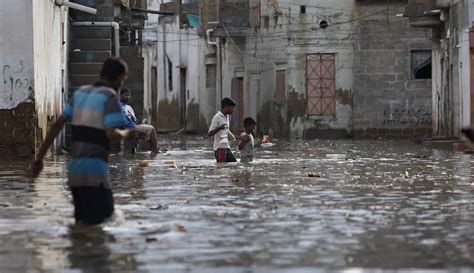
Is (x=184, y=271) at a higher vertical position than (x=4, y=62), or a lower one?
lower

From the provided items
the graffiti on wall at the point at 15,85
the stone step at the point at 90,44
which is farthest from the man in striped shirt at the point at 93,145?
the stone step at the point at 90,44

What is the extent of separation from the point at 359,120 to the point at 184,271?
39.5m

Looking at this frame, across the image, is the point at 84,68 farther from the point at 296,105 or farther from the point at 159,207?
the point at 159,207

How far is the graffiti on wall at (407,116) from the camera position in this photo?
4672 centimetres

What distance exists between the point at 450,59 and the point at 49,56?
46.3 ft

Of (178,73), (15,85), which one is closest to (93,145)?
(15,85)

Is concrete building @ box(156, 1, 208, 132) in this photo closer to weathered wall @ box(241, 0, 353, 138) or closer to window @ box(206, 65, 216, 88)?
window @ box(206, 65, 216, 88)

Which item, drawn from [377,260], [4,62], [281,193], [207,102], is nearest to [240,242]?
[377,260]

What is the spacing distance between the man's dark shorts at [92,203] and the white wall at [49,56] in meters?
14.0

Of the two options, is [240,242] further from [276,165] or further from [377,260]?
[276,165]

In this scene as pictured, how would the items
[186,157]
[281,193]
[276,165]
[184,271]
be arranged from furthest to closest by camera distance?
1. [186,157]
2. [276,165]
3. [281,193]
4. [184,271]

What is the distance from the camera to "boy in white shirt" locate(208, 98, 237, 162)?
22.4 meters

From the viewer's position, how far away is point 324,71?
157ft

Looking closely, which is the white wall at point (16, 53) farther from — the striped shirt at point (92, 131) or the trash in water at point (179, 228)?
the trash in water at point (179, 228)
